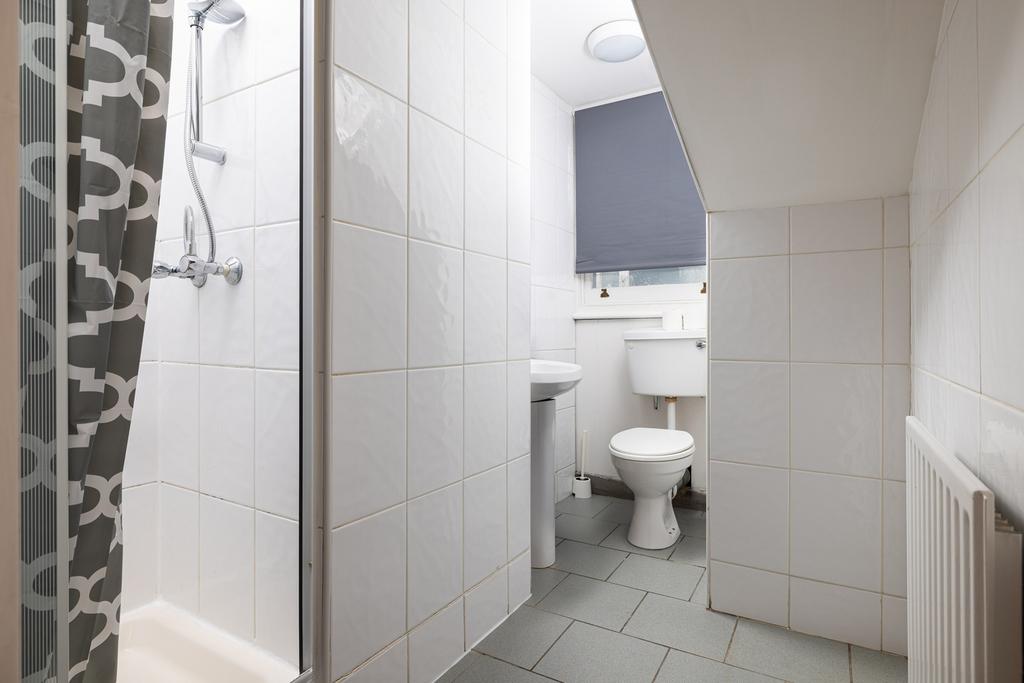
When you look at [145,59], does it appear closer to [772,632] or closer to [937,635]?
[937,635]

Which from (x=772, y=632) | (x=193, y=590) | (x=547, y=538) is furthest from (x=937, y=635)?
(x=193, y=590)

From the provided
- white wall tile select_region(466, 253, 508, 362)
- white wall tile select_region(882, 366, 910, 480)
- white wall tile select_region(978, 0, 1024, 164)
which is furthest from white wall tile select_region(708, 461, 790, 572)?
white wall tile select_region(978, 0, 1024, 164)

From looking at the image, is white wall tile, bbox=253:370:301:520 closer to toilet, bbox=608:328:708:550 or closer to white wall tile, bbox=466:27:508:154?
white wall tile, bbox=466:27:508:154

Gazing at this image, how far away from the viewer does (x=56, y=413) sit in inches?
27.9

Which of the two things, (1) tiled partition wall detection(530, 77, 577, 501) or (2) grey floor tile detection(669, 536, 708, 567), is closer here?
(2) grey floor tile detection(669, 536, 708, 567)

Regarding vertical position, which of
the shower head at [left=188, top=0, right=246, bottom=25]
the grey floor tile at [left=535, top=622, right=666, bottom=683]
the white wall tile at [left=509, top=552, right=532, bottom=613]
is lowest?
the grey floor tile at [left=535, top=622, right=666, bottom=683]

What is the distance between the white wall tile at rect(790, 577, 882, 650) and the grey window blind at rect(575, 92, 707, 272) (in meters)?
1.60

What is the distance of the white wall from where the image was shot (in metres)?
2.66

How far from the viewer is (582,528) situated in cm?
236

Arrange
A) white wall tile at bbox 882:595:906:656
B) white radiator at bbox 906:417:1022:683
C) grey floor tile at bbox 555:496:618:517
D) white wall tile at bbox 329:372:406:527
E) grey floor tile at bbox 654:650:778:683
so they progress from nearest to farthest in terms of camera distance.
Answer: white radiator at bbox 906:417:1022:683, white wall tile at bbox 329:372:406:527, grey floor tile at bbox 654:650:778:683, white wall tile at bbox 882:595:906:656, grey floor tile at bbox 555:496:618:517

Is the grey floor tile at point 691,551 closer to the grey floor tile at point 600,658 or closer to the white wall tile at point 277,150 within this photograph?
the grey floor tile at point 600,658

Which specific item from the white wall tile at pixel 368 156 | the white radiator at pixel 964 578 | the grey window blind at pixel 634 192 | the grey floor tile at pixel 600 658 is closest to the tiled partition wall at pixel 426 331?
the white wall tile at pixel 368 156

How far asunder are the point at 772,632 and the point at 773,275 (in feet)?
3.42

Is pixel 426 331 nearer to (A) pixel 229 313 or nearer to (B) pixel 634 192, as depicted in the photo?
(A) pixel 229 313
